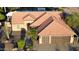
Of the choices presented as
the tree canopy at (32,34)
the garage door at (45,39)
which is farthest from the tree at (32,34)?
the garage door at (45,39)

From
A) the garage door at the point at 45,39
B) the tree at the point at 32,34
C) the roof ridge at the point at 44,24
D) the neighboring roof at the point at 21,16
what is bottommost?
the garage door at the point at 45,39

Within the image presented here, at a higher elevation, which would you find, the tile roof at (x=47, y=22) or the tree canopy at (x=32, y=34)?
the tile roof at (x=47, y=22)

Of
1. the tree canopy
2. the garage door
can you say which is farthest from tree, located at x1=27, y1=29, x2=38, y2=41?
the garage door

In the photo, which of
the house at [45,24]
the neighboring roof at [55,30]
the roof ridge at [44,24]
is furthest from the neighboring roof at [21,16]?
the neighboring roof at [55,30]

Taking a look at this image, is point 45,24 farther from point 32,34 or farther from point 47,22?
point 32,34

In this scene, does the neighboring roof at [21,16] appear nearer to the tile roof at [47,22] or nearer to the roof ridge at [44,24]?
the tile roof at [47,22]

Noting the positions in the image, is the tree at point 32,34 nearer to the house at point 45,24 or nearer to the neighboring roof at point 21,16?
the house at point 45,24

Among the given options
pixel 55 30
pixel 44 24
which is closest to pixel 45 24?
pixel 44 24
